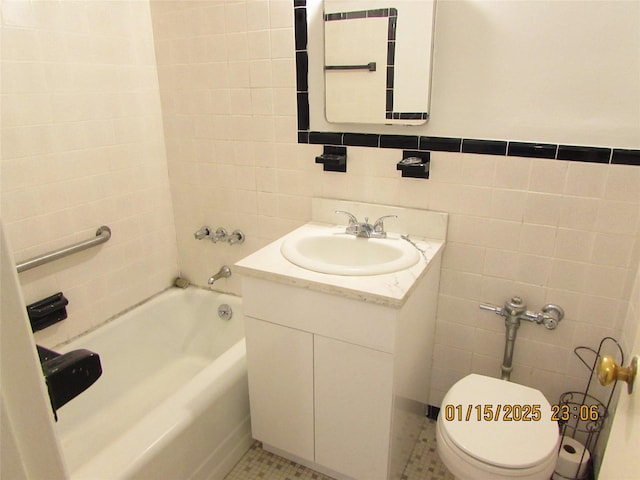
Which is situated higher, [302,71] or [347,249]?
[302,71]

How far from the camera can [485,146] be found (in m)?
1.53

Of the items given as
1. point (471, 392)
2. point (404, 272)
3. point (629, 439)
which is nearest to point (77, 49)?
point (404, 272)

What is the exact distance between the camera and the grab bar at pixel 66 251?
64.0 inches

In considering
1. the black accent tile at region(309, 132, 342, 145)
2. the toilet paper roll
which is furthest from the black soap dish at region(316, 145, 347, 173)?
the toilet paper roll

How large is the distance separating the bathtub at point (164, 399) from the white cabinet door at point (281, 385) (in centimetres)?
12

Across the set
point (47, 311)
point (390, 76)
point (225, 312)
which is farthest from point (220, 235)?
point (390, 76)

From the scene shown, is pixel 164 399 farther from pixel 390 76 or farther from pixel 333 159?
pixel 390 76

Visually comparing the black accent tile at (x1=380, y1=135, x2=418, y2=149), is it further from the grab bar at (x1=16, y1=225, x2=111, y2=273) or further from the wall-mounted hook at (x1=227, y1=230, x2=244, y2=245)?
the grab bar at (x1=16, y1=225, x2=111, y2=273)

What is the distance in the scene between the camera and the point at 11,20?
1.52m

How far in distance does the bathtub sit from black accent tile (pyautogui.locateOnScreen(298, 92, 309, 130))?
0.94m

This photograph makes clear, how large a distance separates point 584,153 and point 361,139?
75 cm

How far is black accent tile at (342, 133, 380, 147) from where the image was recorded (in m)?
1.71

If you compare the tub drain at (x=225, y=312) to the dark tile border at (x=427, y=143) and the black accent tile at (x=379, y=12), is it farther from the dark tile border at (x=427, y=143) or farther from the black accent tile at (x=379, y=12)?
the black accent tile at (x=379, y=12)

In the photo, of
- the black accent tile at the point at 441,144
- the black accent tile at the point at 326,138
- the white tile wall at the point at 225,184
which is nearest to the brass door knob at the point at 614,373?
the white tile wall at the point at 225,184
